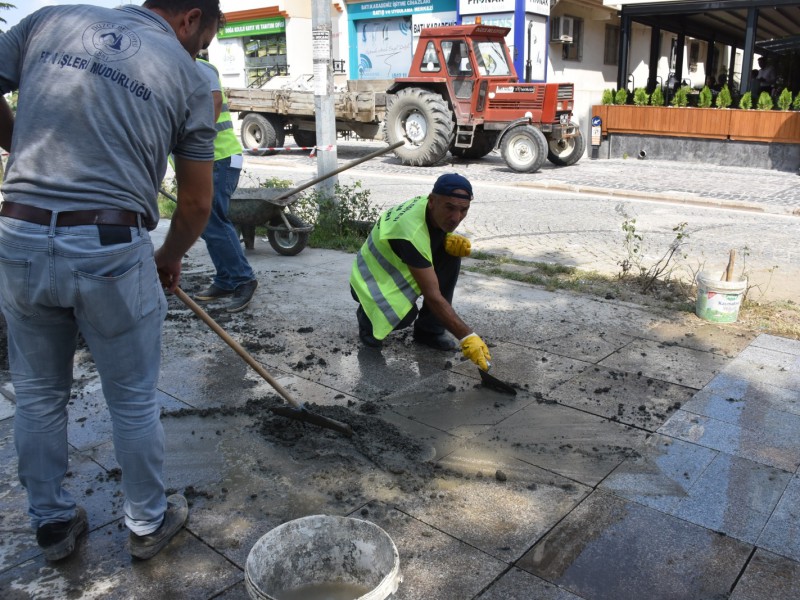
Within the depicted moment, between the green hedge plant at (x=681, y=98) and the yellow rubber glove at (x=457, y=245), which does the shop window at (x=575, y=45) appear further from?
the yellow rubber glove at (x=457, y=245)

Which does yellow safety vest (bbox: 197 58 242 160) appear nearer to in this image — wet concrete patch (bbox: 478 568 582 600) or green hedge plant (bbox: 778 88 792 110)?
wet concrete patch (bbox: 478 568 582 600)

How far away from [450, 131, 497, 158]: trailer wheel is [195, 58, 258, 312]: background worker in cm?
1066

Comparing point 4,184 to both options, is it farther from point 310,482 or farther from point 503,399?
point 503,399

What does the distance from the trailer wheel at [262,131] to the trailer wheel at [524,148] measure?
6406 mm

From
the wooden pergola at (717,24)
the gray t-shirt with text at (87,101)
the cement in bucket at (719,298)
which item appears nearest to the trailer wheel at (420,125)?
the wooden pergola at (717,24)

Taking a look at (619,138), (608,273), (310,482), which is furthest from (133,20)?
(619,138)

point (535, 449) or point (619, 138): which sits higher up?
point (619, 138)

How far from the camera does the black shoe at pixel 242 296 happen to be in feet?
17.3

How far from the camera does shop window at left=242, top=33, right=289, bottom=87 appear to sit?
85.9ft

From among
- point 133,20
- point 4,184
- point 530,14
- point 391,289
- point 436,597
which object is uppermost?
point 530,14

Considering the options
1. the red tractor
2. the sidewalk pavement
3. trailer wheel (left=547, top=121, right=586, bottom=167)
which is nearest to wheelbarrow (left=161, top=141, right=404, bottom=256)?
the sidewalk pavement

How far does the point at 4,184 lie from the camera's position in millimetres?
2211

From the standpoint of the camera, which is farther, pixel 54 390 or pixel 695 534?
pixel 695 534

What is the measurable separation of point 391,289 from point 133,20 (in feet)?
7.65
